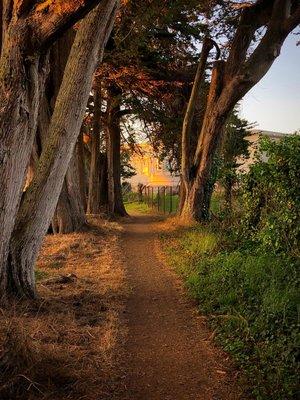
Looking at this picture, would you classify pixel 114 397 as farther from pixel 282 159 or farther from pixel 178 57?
pixel 178 57

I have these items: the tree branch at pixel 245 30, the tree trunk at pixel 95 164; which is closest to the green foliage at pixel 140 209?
the tree trunk at pixel 95 164

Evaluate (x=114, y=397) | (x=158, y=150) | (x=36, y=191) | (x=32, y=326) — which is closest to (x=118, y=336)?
(x=32, y=326)

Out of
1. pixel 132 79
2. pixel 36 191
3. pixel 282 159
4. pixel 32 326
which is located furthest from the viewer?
pixel 132 79

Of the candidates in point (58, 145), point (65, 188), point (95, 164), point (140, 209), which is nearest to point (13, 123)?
point (58, 145)

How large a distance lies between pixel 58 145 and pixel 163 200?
22.8 m

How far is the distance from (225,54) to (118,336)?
537 inches

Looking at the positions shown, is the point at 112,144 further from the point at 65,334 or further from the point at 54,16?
the point at 65,334

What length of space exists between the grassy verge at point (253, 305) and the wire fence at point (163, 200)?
1697cm

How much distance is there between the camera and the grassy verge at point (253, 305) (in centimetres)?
455

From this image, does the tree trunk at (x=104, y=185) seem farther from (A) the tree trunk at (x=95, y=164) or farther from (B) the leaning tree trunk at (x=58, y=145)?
(B) the leaning tree trunk at (x=58, y=145)

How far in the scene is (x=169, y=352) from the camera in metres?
5.48

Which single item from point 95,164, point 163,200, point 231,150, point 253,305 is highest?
point 231,150

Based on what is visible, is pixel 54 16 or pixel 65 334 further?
Result: pixel 54 16

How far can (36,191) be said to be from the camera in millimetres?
6938
